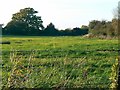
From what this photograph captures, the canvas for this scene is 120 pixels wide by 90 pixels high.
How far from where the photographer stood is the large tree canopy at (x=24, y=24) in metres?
81.1

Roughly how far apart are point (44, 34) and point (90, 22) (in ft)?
41.5

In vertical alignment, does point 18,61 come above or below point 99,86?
above

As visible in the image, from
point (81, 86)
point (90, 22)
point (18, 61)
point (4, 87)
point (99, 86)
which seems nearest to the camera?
point (18, 61)

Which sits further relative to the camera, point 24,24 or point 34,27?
point 34,27

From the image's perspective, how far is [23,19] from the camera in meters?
86.6

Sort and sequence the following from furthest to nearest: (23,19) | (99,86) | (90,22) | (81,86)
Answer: (23,19) < (90,22) < (99,86) < (81,86)

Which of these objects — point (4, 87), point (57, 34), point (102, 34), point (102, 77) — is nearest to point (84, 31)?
point (57, 34)

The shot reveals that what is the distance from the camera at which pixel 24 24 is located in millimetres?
82938

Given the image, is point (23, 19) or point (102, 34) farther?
point (23, 19)

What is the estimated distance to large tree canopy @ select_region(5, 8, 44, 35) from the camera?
81.1m

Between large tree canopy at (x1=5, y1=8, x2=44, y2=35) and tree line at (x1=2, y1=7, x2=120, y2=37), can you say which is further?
large tree canopy at (x1=5, y1=8, x2=44, y2=35)

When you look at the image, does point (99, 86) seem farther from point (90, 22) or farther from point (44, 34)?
point (44, 34)

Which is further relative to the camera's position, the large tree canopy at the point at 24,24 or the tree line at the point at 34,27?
the large tree canopy at the point at 24,24

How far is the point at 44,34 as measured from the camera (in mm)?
88000
